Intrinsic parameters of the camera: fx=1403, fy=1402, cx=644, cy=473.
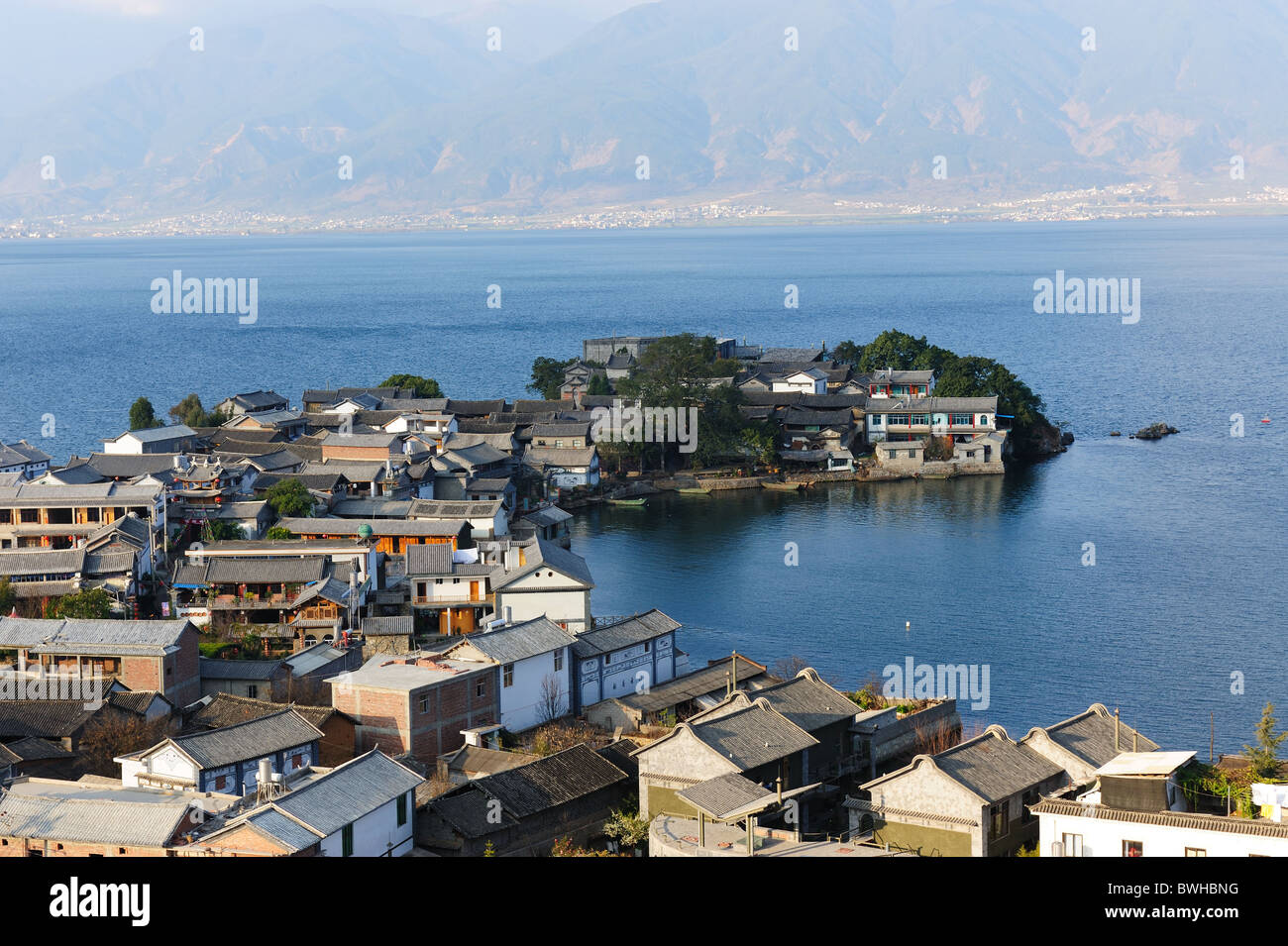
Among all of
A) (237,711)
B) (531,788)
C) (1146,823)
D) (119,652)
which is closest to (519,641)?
(237,711)

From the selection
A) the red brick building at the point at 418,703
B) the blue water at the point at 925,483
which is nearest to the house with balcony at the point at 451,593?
the blue water at the point at 925,483

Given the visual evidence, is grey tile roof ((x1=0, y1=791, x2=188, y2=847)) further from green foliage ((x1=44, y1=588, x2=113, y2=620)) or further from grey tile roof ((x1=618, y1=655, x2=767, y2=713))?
→ green foliage ((x1=44, y1=588, x2=113, y2=620))

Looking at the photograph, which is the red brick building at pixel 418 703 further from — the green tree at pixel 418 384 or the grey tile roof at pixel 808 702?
the green tree at pixel 418 384

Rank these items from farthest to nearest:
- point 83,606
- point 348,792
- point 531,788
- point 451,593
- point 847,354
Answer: point 847,354
point 451,593
point 83,606
point 531,788
point 348,792

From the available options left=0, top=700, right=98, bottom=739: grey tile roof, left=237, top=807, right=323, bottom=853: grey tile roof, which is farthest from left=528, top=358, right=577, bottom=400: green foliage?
left=237, top=807, right=323, bottom=853: grey tile roof

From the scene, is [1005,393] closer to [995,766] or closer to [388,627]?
[388,627]

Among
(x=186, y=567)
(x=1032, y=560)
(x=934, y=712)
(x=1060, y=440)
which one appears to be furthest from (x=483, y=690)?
(x=1060, y=440)

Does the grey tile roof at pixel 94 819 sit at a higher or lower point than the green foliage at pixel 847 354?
lower
